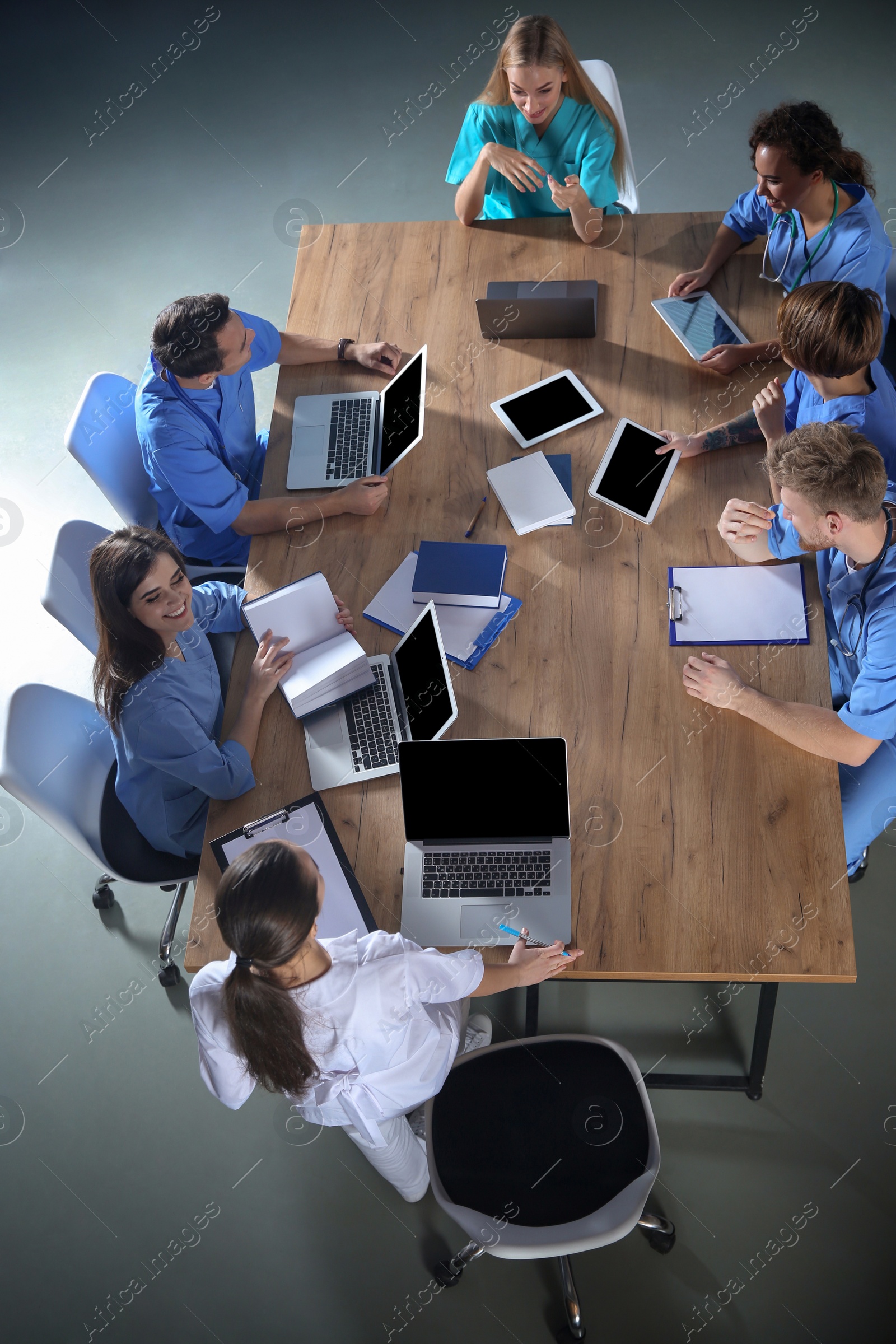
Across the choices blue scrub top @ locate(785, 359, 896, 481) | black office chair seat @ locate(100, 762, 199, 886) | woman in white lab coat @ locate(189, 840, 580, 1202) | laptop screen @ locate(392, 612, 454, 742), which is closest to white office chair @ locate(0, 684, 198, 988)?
black office chair seat @ locate(100, 762, 199, 886)

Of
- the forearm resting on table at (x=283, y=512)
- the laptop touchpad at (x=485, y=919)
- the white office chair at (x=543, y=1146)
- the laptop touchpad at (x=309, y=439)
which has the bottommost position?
the white office chair at (x=543, y=1146)

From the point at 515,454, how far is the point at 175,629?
100 cm

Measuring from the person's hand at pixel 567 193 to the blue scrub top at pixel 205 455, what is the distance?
926 mm

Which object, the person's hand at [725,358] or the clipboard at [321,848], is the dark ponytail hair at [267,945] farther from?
the person's hand at [725,358]

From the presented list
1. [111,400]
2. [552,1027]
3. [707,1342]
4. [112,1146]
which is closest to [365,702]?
[552,1027]

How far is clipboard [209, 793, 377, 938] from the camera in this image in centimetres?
184

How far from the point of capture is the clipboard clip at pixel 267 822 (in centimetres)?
196

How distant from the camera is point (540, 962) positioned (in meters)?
1.73

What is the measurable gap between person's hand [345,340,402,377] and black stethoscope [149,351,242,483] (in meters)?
0.47

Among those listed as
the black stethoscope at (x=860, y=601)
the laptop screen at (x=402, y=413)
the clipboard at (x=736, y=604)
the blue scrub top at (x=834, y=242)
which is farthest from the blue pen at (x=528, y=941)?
the blue scrub top at (x=834, y=242)

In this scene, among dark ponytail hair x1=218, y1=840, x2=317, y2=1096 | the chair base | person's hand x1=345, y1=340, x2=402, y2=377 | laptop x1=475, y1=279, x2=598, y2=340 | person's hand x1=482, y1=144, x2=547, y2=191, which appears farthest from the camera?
person's hand x1=482, y1=144, x2=547, y2=191

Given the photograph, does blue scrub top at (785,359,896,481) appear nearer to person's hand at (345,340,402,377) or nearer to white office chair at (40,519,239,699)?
person's hand at (345,340,402,377)

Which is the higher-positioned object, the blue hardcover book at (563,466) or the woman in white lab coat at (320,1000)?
the blue hardcover book at (563,466)

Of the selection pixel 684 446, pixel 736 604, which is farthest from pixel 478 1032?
pixel 684 446
